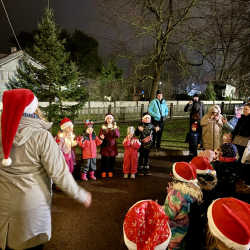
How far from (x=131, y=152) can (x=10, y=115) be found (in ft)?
13.5

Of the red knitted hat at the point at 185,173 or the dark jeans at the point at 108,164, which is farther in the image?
the dark jeans at the point at 108,164

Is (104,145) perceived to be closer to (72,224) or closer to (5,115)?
(72,224)

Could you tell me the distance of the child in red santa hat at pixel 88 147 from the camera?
530 cm

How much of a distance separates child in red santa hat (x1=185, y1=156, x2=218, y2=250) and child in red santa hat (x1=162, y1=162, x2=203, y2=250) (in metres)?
0.21

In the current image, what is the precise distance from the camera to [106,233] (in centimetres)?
334

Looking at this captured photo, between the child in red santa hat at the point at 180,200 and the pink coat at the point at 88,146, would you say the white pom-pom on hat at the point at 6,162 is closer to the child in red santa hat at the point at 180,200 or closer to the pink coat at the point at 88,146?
the child in red santa hat at the point at 180,200

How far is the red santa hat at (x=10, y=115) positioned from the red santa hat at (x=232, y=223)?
178 cm

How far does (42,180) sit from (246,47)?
29.5 feet

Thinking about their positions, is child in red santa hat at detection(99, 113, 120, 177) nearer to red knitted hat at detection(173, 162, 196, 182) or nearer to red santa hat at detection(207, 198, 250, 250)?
red knitted hat at detection(173, 162, 196, 182)

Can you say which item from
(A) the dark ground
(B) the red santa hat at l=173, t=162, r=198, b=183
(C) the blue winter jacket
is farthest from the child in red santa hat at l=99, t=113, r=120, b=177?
(B) the red santa hat at l=173, t=162, r=198, b=183

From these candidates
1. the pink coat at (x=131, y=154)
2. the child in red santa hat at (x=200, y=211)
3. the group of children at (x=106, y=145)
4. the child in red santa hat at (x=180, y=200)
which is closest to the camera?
the child in red santa hat at (x=180, y=200)

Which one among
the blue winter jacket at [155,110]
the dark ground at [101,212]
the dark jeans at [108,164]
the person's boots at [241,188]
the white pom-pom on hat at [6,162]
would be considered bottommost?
the dark ground at [101,212]

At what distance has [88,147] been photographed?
17.4 ft

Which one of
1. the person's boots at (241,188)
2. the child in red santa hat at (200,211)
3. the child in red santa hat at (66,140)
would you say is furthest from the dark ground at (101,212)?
the person's boots at (241,188)
